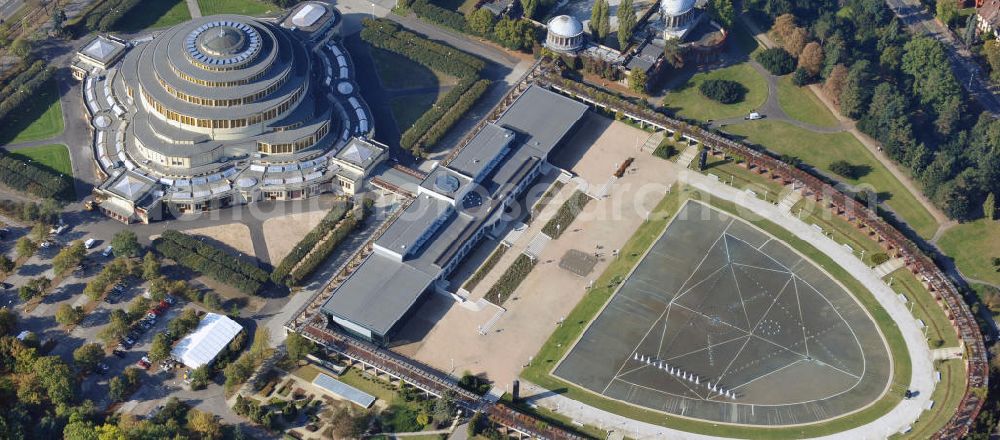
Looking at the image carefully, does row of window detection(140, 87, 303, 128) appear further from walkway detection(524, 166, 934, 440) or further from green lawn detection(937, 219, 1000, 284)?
green lawn detection(937, 219, 1000, 284)

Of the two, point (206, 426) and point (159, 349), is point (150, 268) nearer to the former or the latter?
point (159, 349)

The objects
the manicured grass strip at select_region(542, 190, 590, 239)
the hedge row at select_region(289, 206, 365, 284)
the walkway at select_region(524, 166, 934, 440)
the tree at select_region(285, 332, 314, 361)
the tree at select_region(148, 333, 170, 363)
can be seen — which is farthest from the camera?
the manicured grass strip at select_region(542, 190, 590, 239)

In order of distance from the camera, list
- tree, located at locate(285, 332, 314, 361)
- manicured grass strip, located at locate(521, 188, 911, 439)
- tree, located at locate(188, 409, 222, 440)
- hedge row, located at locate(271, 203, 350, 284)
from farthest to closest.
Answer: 1. hedge row, located at locate(271, 203, 350, 284)
2. tree, located at locate(285, 332, 314, 361)
3. manicured grass strip, located at locate(521, 188, 911, 439)
4. tree, located at locate(188, 409, 222, 440)

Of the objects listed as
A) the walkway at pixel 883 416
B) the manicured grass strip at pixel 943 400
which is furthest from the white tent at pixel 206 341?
the manicured grass strip at pixel 943 400

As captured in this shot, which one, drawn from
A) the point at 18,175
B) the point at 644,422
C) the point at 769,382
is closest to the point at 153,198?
the point at 18,175

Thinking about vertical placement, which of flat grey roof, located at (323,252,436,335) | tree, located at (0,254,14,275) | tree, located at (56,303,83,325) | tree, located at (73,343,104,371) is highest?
flat grey roof, located at (323,252,436,335)

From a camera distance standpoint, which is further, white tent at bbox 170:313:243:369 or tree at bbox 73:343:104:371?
white tent at bbox 170:313:243:369

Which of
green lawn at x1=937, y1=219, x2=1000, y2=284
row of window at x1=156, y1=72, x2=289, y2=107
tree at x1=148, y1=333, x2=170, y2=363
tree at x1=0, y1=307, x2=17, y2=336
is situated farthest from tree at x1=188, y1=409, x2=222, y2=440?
green lawn at x1=937, y1=219, x2=1000, y2=284

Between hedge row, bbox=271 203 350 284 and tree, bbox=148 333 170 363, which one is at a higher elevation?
hedge row, bbox=271 203 350 284
